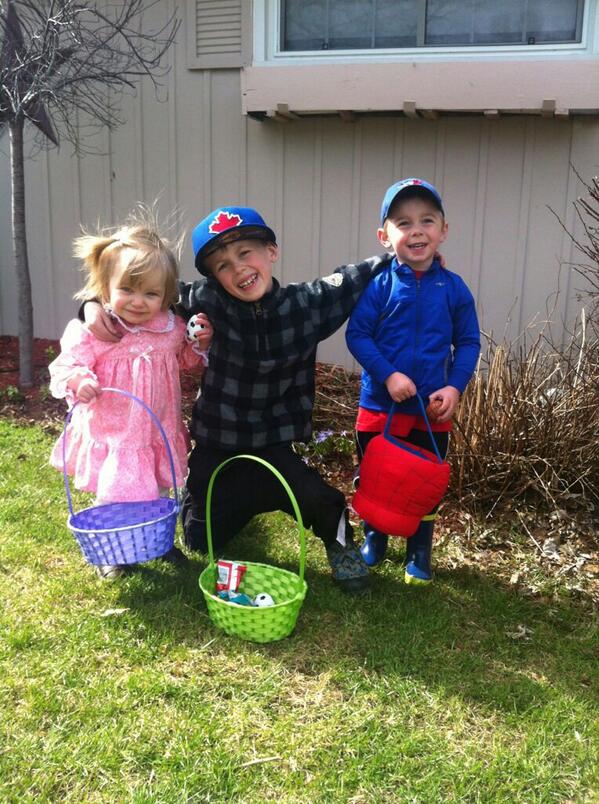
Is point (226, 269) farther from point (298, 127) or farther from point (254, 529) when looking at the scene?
point (298, 127)

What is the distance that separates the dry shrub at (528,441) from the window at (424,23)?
232 centimetres

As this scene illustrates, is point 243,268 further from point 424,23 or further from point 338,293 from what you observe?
point 424,23

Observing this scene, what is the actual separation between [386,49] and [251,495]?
3.41 meters

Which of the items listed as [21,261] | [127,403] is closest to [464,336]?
[127,403]

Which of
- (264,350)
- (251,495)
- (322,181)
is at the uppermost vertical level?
(322,181)

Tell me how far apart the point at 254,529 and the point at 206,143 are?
3.28m

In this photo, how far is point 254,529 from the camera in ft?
11.1

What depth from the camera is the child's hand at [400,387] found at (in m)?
2.64

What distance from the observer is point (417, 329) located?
275cm

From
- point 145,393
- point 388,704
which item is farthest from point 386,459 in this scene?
point 145,393

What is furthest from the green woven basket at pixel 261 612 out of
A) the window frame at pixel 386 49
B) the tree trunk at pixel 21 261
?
the window frame at pixel 386 49

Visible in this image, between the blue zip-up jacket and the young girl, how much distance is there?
24.9 inches

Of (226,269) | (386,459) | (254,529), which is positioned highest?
(226,269)

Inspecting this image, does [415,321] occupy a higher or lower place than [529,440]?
higher
